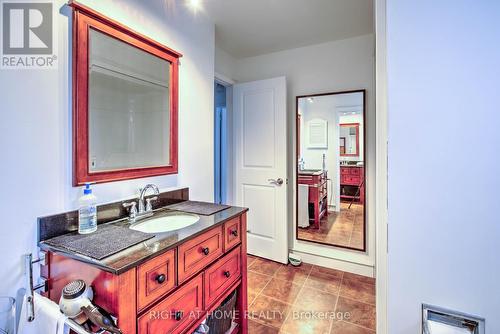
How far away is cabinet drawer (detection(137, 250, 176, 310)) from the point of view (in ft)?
2.78

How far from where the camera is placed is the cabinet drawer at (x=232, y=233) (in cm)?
133

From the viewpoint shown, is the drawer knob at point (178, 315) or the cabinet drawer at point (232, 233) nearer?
the drawer knob at point (178, 315)

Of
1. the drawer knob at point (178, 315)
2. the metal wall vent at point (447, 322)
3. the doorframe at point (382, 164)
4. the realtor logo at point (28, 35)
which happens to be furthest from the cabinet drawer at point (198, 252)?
the realtor logo at point (28, 35)

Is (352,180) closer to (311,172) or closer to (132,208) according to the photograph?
(311,172)

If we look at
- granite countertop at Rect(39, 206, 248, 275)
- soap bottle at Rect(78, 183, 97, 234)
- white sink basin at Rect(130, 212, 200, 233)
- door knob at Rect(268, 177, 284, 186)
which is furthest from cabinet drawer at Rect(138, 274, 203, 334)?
door knob at Rect(268, 177, 284, 186)

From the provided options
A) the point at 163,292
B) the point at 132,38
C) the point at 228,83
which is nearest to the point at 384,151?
the point at 163,292

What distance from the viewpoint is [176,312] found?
3.26ft

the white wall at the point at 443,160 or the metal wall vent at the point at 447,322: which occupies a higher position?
the white wall at the point at 443,160

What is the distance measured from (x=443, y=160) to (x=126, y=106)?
1.60 metres

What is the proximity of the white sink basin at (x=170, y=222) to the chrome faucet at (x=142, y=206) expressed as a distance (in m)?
0.06

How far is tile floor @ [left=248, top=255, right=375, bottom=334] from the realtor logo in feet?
6.71

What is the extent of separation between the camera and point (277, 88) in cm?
265

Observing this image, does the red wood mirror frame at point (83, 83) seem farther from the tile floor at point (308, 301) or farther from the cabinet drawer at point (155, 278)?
the tile floor at point (308, 301)

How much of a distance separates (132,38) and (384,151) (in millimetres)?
1537
